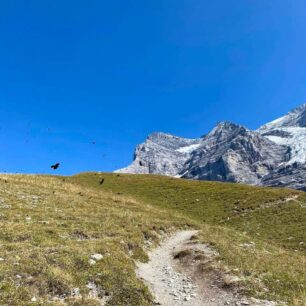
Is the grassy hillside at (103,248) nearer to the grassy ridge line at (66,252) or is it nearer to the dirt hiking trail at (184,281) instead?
the grassy ridge line at (66,252)

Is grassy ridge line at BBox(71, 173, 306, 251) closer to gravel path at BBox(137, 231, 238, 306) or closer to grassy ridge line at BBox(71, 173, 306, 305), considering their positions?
grassy ridge line at BBox(71, 173, 306, 305)

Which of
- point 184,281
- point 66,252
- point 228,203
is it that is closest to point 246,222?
point 228,203

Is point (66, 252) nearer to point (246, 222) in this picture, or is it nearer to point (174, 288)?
point (174, 288)

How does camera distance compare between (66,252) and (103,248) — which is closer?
(66,252)

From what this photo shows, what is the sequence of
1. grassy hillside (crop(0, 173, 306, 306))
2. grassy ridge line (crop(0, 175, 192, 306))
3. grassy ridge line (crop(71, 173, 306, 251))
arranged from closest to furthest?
grassy ridge line (crop(0, 175, 192, 306))
grassy hillside (crop(0, 173, 306, 306))
grassy ridge line (crop(71, 173, 306, 251))

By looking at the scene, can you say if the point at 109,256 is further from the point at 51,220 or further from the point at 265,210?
the point at 265,210

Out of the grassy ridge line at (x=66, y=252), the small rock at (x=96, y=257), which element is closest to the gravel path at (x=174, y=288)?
the grassy ridge line at (x=66, y=252)

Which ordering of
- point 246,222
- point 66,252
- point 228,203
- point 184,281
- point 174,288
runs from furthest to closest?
1. point 228,203
2. point 246,222
3. point 184,281
4. point 174,288
5. point 66,252

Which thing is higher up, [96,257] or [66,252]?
[66,252]

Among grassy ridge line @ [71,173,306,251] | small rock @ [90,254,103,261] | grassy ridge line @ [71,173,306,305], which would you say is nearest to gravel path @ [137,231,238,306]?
grassy ridge line @ [71,173,306,305]

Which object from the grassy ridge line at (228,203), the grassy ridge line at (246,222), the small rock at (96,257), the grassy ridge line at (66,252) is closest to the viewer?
the grassy ridge line at (66,252)

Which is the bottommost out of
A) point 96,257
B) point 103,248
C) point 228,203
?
point 96,257

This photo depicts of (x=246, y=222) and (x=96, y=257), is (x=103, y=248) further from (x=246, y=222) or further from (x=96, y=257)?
(x=246, y=222)

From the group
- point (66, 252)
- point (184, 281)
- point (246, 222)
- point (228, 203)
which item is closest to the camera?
point (66, 252)
